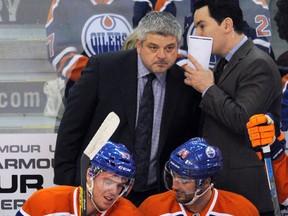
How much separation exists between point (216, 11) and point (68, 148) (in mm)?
880

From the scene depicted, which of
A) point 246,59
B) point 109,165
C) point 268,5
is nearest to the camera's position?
point 109,165

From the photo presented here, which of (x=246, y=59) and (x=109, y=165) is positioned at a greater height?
(x=246, y=59)

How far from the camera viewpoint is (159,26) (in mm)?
3941

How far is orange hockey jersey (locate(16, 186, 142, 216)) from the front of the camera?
3.54m

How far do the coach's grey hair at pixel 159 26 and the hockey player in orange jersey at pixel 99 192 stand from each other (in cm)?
60

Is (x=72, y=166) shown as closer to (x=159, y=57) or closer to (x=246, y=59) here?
(x=159, y=57)

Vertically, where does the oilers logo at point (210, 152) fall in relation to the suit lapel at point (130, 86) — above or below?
below

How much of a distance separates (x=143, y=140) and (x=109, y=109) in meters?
0.20

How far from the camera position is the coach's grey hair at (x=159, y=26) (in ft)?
12.9

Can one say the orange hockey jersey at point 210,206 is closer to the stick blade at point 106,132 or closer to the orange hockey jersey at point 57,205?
the orange hockey jersey at point 57,205

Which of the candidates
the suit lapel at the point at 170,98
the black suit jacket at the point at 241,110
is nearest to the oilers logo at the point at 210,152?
the black suit jacket at the point at 241,110

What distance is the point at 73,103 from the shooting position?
4016 mm

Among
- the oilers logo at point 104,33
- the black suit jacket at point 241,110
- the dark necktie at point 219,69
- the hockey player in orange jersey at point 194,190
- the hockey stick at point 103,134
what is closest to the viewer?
the hockey stick at point 103,134

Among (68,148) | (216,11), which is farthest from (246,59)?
(68,148)
